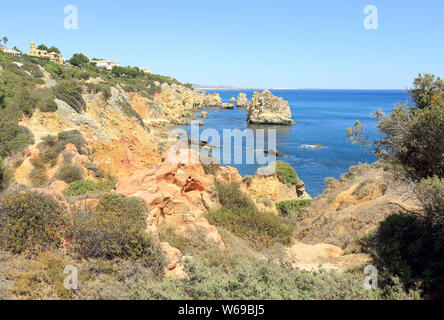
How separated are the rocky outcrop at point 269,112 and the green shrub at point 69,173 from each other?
68.4 m

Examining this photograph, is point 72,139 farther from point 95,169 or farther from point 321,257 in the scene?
point 321,257

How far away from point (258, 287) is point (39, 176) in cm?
1188

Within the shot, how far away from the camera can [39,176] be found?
1341cm

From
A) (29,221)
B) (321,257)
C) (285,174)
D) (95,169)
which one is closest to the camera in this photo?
(29,221)

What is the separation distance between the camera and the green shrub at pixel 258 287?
5.16 metres

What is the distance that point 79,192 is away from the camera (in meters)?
10.6

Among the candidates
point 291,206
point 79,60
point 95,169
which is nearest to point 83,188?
point 95,169

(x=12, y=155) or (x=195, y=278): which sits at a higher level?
(x=12, y=155)

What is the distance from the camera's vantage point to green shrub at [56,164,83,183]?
43.5ft
